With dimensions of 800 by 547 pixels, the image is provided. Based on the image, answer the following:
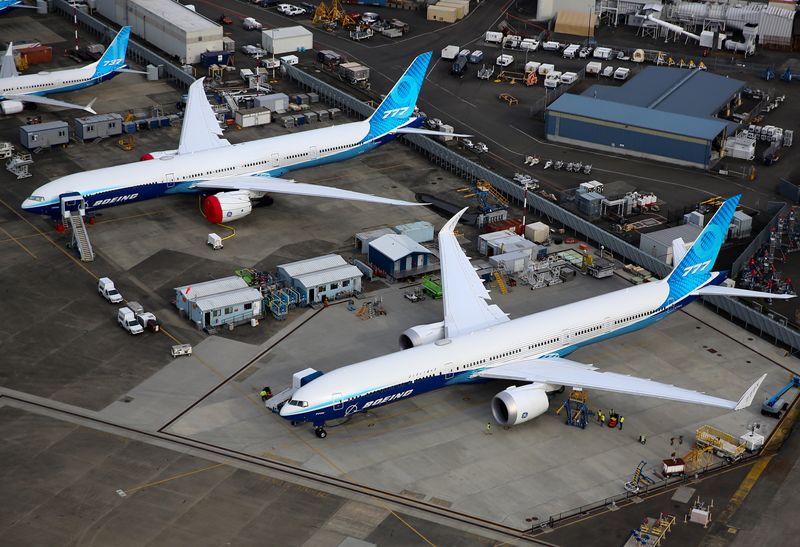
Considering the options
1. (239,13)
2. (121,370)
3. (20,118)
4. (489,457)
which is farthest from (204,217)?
(239,13)

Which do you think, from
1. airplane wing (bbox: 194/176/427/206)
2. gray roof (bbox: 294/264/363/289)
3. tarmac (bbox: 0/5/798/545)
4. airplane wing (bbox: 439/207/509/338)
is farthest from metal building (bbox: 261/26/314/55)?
airplane wing (bbox: 439/207/509/338)

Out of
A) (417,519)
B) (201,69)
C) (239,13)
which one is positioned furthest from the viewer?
(239,13)

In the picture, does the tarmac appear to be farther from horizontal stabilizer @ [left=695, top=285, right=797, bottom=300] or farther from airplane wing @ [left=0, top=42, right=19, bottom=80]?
airplane wing @ [left=0, top=42, right=19, bottom=80]

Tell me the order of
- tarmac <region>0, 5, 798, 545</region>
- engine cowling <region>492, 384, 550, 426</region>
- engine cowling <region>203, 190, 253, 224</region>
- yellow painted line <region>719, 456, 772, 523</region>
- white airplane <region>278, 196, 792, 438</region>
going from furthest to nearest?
engine cowling <region>203, 190, 253, 224</region> < engine cowling <region>492, 384, 550, 426</region> < white airplane <region>278, 196, 792, 438</region> < yellow painted line <region>719, 456, 772, 523</region> < tarmac <region>0, 5, 798, 545</region>

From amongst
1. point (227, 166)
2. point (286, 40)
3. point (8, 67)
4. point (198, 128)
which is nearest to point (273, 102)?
point (198, 128)

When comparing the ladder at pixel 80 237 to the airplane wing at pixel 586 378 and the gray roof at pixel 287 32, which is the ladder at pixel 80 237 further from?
the gray roof at pixel 287 32

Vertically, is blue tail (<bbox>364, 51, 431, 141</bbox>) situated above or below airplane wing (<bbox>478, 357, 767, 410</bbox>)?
above

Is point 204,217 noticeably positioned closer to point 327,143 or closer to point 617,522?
point 327,143
